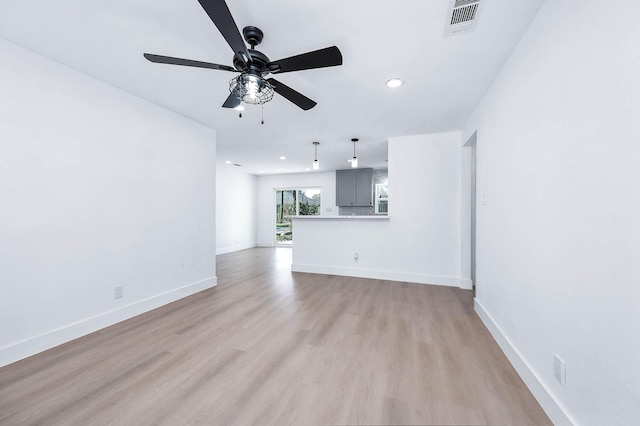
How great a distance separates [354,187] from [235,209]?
364 cm

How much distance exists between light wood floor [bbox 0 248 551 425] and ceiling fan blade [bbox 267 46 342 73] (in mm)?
2082

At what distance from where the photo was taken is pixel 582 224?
1.13 metres

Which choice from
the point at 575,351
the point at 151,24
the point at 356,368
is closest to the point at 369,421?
the point at 356,368

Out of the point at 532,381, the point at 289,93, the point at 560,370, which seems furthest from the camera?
the point at 289,93

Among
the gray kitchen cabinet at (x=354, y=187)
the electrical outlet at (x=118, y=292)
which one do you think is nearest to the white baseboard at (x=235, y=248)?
the gray kitchen cabinet at (x=354, y=187)

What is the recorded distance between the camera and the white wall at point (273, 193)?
7.75m

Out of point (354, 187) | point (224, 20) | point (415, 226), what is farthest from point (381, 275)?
point (224, 20)

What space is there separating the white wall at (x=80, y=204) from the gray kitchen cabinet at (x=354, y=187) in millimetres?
4496

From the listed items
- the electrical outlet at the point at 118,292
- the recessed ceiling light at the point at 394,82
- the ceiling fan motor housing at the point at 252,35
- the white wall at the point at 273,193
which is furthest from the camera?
the white wall at the point at 273,193

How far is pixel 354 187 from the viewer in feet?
22.9

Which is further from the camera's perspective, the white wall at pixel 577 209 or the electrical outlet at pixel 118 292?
the electrical outlet at pixel 118 292

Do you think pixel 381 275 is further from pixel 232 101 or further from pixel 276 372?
pixel 232 101

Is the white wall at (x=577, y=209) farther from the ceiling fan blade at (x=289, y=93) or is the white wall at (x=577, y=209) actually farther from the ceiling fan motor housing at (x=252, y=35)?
the ceiling fan motor housing at (x=252, y=35)

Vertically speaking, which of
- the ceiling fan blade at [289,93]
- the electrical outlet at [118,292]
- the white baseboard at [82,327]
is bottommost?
the white baseboard at [82,327]
